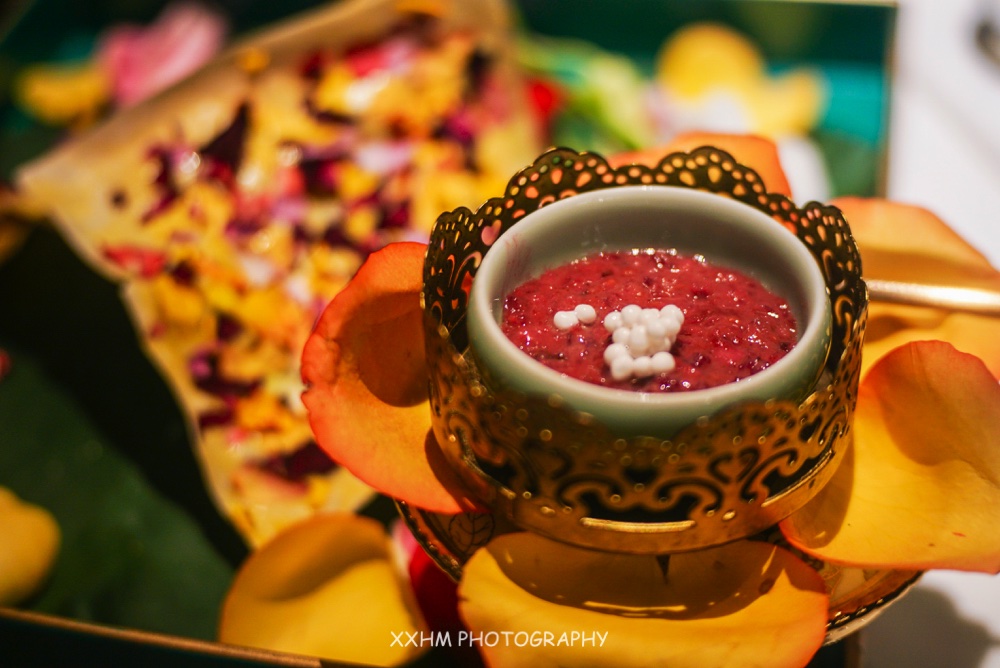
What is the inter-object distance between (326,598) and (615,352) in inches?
12.7

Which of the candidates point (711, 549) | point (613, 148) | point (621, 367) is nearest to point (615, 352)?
point (621, 367)

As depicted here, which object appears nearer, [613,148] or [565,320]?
[565,320]

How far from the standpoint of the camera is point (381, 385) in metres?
0.55

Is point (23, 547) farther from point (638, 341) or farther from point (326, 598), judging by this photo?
point (638, 341)

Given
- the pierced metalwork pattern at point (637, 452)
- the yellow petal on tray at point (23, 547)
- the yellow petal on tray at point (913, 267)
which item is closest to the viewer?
the pierced metalwork pattern at point (637, 452)

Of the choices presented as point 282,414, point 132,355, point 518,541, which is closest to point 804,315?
point 518,541

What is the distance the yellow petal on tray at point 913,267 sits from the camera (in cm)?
57

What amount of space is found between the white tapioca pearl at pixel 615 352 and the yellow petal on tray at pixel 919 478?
0.13m

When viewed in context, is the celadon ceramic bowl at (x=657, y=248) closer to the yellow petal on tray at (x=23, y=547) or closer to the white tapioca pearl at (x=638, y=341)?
the white tapioca pearl at (x=638, y=341)

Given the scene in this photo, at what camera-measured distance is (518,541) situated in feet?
1.55

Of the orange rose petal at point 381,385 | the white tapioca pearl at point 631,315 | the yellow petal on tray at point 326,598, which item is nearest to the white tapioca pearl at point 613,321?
the white tapioca pearl at point 631,315

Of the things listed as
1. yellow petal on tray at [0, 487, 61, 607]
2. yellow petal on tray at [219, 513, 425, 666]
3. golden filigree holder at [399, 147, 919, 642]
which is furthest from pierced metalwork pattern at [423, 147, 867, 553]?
yellow petal on tray at [0, 487, 61, 607]

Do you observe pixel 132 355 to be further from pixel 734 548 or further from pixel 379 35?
pixel 734 548

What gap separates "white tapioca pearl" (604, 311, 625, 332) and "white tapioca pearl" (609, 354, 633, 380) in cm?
3
